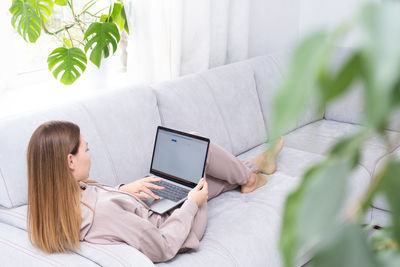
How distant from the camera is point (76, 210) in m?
1.61

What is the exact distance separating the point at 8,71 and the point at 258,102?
51.2 inches

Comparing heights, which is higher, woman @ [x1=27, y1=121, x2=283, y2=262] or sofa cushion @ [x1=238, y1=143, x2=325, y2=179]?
woman @ [x1=27, y1=121, x2=283, y2=262]

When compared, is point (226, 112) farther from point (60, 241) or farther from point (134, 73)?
point (60, 241)

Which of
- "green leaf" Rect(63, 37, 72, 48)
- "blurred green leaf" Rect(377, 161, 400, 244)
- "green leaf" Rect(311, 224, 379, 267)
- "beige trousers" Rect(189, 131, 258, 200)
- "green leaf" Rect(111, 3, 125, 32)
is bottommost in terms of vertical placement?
"beige trousers" Rect(189, 131, 258, 200)

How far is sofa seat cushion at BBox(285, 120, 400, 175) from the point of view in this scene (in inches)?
106

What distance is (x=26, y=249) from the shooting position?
160 cm

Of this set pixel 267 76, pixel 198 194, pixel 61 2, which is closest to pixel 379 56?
pixel 198 194

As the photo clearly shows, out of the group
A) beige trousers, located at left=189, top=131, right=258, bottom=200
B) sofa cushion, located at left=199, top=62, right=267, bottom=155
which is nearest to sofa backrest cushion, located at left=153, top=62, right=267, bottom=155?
sofa cushion, located at left=199, top=62, right=267, bottom=155

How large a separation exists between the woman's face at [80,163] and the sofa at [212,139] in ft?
0.77

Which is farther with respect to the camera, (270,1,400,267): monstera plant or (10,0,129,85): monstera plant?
(10,0,129,85): monstera plant

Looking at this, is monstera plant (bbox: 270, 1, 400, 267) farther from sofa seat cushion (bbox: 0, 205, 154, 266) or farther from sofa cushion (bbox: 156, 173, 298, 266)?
sofa cushion (bbox: 156, 173, 298, 266)

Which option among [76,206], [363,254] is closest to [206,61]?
[76,206]

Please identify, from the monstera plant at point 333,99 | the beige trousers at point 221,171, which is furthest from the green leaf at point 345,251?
the beige trousers at point 221,171

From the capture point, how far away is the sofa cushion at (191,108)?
247 centimetres
